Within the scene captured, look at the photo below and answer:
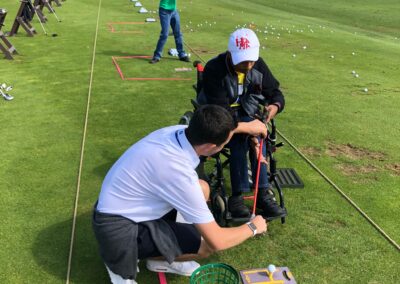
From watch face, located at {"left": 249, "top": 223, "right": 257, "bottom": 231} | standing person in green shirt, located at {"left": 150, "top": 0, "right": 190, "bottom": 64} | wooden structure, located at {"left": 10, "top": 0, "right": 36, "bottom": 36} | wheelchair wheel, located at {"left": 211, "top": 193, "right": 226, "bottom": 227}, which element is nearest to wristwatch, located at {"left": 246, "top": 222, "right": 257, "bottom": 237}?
watch face, located at {"left": 249, "top": 223, "right": 257, "bottom": 231}

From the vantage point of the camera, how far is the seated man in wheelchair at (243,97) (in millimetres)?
4047

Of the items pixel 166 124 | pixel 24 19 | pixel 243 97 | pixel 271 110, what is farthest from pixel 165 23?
pixel 271 110

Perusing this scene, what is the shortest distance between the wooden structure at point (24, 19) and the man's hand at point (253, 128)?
11.0 m

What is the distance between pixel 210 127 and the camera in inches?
109

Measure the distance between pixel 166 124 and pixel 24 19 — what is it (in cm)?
932

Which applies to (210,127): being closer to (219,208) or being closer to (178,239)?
Answer: (178,239)

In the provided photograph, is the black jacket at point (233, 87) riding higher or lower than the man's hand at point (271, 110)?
higher

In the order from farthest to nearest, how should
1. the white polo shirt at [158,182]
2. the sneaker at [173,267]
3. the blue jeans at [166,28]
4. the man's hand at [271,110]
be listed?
the blue jeans at [166,28] → the man's hand at [271,110] → the sneaker at [173,267] → the white polo shirt at [158,182]

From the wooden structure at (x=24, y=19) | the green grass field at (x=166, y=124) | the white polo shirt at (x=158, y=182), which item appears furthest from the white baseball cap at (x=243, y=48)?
the wooden structure at (x=24, y=19)

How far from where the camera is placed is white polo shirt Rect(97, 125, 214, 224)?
9.11 ft

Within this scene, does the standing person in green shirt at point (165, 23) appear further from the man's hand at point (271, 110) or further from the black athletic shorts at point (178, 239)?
the black athletic shorts at point (178, 239)

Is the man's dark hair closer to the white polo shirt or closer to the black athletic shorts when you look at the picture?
the white polo shirt

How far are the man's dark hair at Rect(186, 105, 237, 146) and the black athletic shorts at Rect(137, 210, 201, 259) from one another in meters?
0.91

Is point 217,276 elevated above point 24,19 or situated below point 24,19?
below
